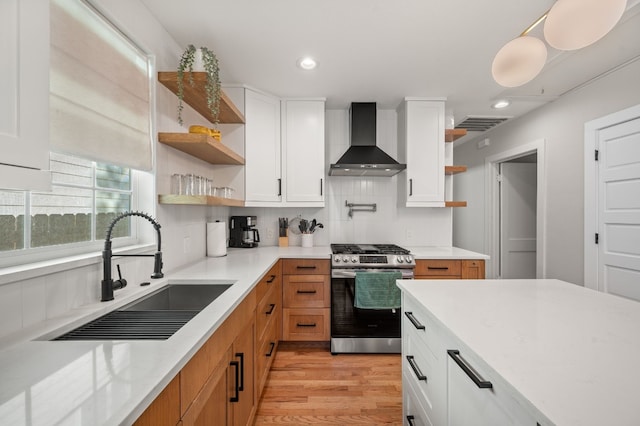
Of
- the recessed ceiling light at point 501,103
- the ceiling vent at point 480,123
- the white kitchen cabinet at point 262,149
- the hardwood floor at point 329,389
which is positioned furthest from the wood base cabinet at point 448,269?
the ceiling vent at point 480,123

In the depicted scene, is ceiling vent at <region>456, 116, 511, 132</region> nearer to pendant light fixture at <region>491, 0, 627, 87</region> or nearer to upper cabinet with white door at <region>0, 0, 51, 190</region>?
pendant light fixture at <region>491, 0, 627, 87</region>

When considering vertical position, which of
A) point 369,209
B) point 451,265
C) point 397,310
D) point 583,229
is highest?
point 369,209

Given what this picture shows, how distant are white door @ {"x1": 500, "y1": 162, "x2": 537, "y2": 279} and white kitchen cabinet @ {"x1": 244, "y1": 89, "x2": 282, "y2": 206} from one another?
3392 millimetres

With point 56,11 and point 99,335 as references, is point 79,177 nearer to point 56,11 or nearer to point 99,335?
point 56,11

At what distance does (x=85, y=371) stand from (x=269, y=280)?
4.99ft

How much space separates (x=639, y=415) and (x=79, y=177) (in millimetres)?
1977

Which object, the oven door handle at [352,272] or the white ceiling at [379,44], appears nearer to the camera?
the white ceiling at [379,44]

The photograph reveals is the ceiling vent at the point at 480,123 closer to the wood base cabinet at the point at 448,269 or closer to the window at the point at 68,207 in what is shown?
the wood base cabinet at the point at 448,269

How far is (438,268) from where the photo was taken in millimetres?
2713

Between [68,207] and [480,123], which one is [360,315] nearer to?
[68,207]

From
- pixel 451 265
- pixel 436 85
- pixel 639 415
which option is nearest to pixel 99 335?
pixel 639 415

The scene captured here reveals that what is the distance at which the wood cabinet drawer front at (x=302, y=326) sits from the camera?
8.74 ft

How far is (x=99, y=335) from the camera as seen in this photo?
0.99 m

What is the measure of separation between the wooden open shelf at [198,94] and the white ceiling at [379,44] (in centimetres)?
37
